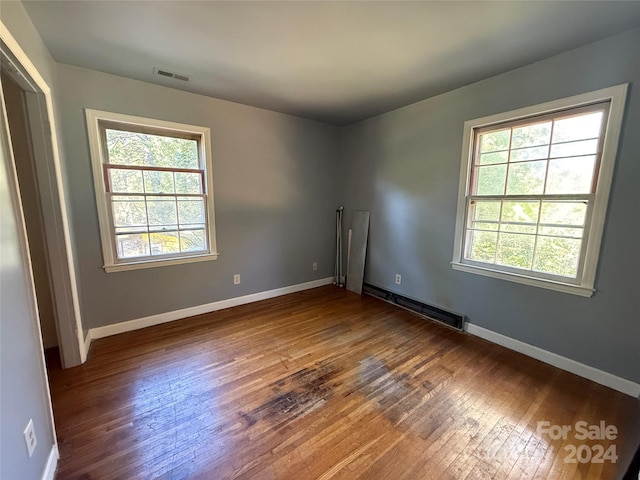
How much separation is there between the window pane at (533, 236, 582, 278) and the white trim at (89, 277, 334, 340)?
2854 millimetres

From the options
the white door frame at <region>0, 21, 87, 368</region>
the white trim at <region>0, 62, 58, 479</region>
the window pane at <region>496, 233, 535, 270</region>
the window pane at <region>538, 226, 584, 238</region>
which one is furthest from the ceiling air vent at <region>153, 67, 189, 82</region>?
the window pane at <region>538, 226, 584, 238</region>

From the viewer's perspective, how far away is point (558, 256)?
2.25 meters

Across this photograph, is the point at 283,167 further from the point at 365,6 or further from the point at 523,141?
the point at 523,141

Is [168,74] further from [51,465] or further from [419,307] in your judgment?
[419,307]

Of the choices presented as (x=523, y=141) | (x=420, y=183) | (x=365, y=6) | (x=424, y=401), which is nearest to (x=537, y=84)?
(x=523, y=141)

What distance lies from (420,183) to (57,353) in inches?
156

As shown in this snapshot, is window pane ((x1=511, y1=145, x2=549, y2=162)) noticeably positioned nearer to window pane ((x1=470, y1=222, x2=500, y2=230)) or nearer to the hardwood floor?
window pane ((x1=470, y1=222, x2=500, y2=230))

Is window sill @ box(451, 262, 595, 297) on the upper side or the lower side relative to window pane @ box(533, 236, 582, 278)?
lower

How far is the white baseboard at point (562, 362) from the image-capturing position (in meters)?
1.95

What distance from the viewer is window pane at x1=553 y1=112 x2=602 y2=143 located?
2.03 meters

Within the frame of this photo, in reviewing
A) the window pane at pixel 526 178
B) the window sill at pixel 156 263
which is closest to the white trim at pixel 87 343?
the window sill at pixel 156 263

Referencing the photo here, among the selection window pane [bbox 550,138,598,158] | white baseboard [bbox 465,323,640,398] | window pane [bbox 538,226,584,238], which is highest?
window pane [bbox 550,138,598,158]

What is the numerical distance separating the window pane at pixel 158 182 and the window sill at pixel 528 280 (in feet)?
10.5

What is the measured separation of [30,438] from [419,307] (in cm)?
323
